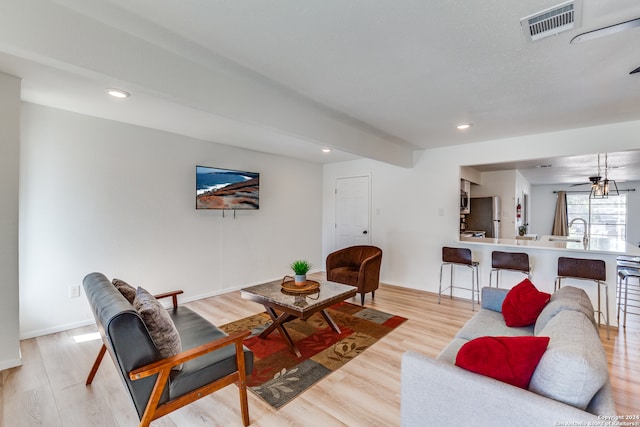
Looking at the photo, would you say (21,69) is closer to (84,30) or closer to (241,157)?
(84,30)

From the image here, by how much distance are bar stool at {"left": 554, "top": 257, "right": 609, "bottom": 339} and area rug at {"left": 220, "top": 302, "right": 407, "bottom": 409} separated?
6.58 feet

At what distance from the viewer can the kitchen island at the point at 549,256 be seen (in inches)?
133

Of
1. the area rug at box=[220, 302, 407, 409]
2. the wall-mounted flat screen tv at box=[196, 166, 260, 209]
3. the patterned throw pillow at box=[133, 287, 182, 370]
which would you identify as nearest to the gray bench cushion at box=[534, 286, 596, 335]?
the area rug at box=[220, 302, 407, 409]

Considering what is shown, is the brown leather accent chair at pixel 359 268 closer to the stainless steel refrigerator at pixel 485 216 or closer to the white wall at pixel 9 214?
the stainless steel refrigerator at pixel 485 216

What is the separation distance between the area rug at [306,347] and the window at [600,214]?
28.1ft

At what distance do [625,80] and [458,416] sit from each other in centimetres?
275

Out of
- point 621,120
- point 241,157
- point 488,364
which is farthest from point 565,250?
point 241,157

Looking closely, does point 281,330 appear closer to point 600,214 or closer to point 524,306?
point 524,306

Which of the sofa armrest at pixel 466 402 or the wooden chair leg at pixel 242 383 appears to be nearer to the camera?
the sofa armrest at pixel 466 402

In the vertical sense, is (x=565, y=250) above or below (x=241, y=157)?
below

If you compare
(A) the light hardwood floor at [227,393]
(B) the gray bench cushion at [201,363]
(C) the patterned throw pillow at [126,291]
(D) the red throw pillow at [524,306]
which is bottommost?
(A) the light hardwood floor at [227,393]

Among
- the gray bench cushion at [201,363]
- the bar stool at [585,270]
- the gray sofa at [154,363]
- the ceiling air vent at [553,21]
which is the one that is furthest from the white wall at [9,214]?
the bar stool at [585,270]

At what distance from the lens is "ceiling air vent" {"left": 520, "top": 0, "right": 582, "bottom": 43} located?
1.41 m

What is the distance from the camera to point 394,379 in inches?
88.1
